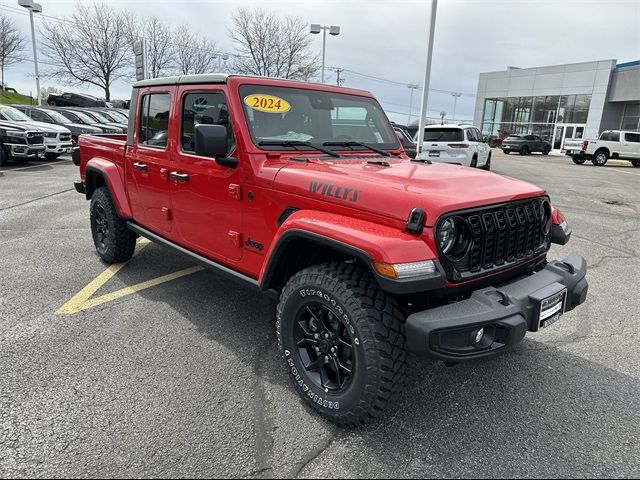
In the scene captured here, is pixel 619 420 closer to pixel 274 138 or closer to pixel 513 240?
pixel 513 240

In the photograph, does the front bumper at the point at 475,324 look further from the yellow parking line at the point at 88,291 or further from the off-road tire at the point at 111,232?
the off-road tire at the point at 111,232

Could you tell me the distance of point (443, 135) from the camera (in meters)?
14.0

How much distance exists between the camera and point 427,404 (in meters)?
2.74

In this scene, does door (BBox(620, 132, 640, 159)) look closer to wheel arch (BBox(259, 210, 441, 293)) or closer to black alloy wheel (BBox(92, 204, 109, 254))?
black alloy wheel (BBox(92, 204, 109, 254))

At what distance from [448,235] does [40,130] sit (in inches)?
600

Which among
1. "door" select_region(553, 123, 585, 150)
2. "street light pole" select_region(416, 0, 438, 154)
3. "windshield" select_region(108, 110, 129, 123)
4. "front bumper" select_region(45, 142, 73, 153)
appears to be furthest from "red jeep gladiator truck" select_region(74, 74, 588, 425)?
"door" select_region(553, 123, 585, 150)

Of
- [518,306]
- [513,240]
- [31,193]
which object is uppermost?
[513,240]

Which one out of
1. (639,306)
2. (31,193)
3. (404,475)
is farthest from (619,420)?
(31,193)

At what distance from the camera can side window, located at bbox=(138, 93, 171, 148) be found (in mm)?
3912

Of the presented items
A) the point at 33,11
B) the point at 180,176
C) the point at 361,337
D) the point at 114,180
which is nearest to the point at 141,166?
the point at 114,180

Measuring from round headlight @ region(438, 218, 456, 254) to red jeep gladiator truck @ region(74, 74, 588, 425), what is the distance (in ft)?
0.03

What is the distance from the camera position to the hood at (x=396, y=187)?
2389 mm

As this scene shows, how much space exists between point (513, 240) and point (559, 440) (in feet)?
3.64

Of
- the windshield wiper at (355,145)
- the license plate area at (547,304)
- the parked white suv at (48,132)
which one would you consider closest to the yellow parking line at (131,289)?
the windshield wiper at (355,145)
